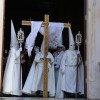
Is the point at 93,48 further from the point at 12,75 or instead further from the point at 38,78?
the point at 12,75

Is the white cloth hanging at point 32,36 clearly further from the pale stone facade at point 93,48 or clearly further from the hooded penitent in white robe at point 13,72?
the pale stone facade at point 93,48

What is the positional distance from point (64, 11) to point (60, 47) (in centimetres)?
297

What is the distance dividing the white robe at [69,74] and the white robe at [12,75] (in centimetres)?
126

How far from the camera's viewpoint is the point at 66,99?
11.6 metres

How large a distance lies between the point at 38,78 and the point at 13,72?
2.50ft

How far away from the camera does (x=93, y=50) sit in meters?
11.8

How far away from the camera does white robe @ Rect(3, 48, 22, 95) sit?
11.9 metres

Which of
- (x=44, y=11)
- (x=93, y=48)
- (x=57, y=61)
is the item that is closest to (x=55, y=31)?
(x=57, y=61)

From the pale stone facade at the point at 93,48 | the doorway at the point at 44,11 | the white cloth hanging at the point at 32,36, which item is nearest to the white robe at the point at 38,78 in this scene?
the white cloth hanging at the point at 32,36

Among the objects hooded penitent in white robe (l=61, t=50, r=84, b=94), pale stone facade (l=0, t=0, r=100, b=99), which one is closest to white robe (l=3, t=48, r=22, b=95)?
pale stone facade (l=0, t=0, r=100, b=99)

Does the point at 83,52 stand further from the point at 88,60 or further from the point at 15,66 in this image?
the point at 15,66

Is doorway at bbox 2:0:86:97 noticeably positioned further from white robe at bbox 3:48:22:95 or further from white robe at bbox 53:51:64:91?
white robe at bbox 3:48:22:95

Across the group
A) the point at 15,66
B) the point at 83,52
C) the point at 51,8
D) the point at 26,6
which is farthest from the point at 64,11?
the point at 15,66

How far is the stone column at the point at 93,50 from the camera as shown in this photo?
38.5 feet
